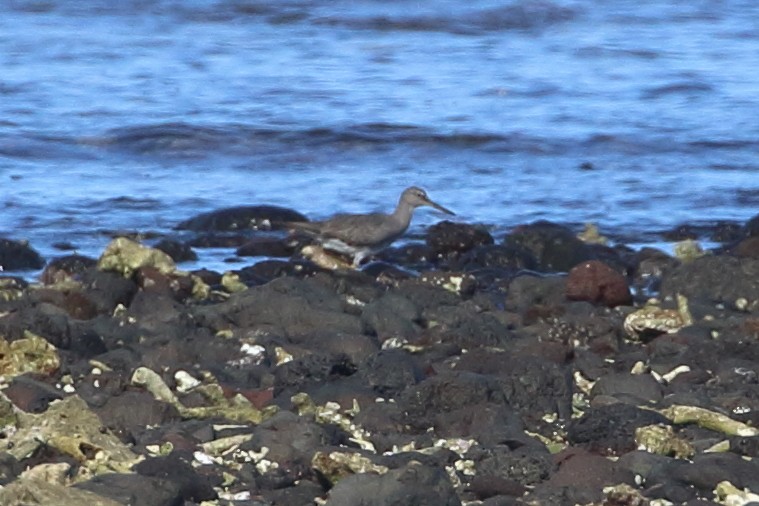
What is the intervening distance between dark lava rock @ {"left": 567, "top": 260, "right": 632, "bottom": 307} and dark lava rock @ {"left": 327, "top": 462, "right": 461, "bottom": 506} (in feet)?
11.6

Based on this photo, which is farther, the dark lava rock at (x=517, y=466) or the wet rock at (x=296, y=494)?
the dark lava rock at (x=517, y=466)

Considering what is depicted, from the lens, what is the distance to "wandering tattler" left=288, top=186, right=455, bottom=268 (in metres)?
9.77

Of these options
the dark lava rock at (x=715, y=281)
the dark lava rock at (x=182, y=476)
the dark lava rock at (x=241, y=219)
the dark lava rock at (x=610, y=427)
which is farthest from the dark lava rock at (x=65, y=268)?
the dark lava rock at (x=182, y=476)

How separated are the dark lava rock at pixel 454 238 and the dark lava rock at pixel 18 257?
207cm

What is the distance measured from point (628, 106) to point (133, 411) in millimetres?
10359

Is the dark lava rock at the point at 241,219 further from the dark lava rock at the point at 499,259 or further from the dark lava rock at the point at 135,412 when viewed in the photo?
the dark lava rock at the point at 135,412

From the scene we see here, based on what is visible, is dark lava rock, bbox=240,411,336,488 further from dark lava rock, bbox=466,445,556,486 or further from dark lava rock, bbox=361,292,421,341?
dark lava rock, bbox=361,292,421,341

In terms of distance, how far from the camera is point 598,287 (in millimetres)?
8305

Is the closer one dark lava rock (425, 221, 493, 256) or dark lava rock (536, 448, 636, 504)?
dark lava rock (536, 448, 636, 504)

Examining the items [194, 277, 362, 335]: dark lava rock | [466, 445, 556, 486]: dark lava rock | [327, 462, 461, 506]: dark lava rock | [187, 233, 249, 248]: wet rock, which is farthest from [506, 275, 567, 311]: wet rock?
[327, 462, 461, 506]: dark lava rock

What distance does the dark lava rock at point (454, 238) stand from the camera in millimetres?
9914

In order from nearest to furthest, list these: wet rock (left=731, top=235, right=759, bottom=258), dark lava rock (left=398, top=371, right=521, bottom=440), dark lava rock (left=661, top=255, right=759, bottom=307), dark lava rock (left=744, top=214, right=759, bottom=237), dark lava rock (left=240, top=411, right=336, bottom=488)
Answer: dark lava rock (left=240, top=411, right=336, bottom=488) → dark lava rock (left=398, top=371, right=521, bottom=440) → dark lava rock (left=661, top=255, right=759, bottom=307) → wet rock (left=731, top=235, right=759, bottom=258) → dark lava rock (left=744, top=214, right=759, bottom=237)

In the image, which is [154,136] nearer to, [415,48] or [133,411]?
[415,48]

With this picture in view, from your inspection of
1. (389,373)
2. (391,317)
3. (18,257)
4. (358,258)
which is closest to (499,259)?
(358,258)
